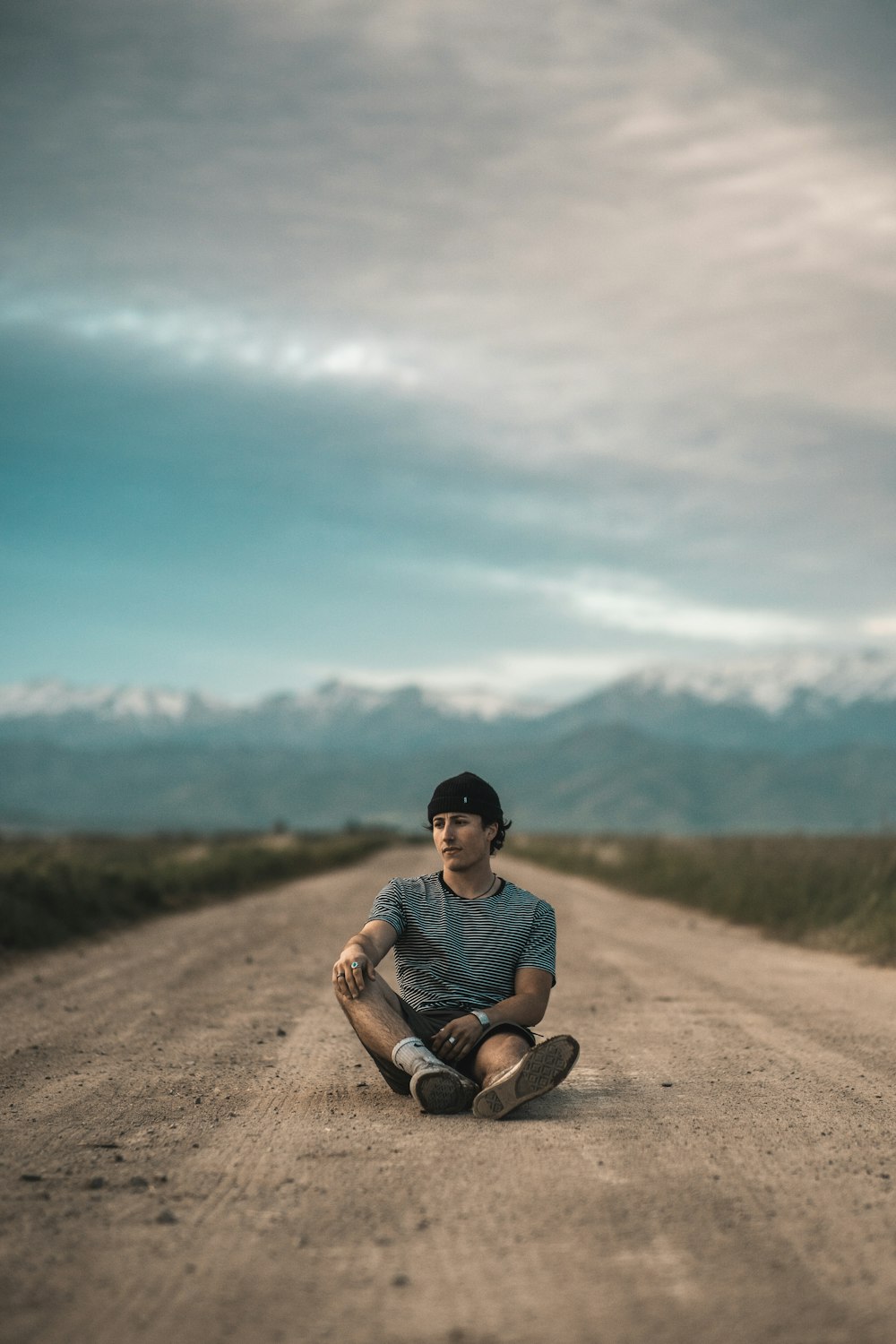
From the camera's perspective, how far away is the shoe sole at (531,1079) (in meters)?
5.88

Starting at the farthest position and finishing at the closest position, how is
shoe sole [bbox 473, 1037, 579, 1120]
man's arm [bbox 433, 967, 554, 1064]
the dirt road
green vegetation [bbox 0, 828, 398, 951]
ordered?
green vegetation [bbox 0, 828, 398, 951] → man's arm [bbox 433, 967, 554, 1064] → shoe sole [bbox 473, 1037, 579, 1120] → the dirt road

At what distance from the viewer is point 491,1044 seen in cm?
623

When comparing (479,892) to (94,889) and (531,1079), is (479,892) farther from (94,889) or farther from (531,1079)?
(94,889)

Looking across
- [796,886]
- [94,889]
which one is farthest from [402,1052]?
[796,886]

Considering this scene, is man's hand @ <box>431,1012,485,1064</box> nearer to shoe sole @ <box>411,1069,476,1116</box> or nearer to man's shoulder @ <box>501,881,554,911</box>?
shoe sole @ <box>411,1069,476,1116</box>

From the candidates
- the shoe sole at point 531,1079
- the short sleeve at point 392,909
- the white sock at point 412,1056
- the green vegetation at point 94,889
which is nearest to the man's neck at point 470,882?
the short sleeve at point 392,909

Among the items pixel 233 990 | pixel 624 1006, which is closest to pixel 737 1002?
pixel 624 1006

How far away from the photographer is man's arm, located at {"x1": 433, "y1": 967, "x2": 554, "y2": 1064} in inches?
245

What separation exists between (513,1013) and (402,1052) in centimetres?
56

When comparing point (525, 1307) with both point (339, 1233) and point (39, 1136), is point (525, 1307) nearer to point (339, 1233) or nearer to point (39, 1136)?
point (339, 1233)

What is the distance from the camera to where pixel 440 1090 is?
19.9 feet

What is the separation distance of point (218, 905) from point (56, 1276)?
21.0m

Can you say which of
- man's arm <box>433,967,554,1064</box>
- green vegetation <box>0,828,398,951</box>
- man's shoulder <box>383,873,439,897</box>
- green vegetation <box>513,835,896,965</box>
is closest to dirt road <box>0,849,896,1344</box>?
man's arm <box>433,967,554,1064</box>

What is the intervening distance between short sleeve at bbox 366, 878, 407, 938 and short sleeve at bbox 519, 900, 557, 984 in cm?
61
